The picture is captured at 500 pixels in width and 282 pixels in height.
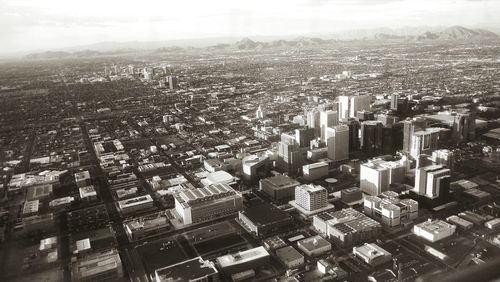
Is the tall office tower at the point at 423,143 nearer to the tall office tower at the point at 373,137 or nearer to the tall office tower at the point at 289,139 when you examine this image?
the tall office tower at the point at 373,137

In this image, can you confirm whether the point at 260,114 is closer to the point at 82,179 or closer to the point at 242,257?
the point at 82,179

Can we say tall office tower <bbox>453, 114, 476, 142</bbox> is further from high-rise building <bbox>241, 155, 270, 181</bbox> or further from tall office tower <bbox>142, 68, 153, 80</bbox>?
tall office tower <bbox>142, 68, 153, 80</bbox>

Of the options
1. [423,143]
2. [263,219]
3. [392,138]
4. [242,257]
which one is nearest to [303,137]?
[392,138]

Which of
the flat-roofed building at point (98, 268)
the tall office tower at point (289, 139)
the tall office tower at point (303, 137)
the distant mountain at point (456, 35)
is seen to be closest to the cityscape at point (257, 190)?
the flat-roofed building at point (98, 268)

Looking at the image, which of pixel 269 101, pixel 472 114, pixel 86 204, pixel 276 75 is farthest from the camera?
pixel 276 75

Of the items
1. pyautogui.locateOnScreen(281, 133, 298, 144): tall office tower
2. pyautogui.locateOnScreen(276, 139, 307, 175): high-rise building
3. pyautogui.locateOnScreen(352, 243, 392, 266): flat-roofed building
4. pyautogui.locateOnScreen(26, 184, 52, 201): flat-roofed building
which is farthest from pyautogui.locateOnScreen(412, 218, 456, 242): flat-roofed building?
pyautogui.locateOnScreen(26, 184, 52, 201): flat-roofed building

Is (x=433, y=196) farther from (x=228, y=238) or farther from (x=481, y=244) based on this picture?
(x=228, y=238)

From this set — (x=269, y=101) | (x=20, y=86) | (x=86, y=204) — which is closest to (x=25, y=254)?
(x=86, y=204)
